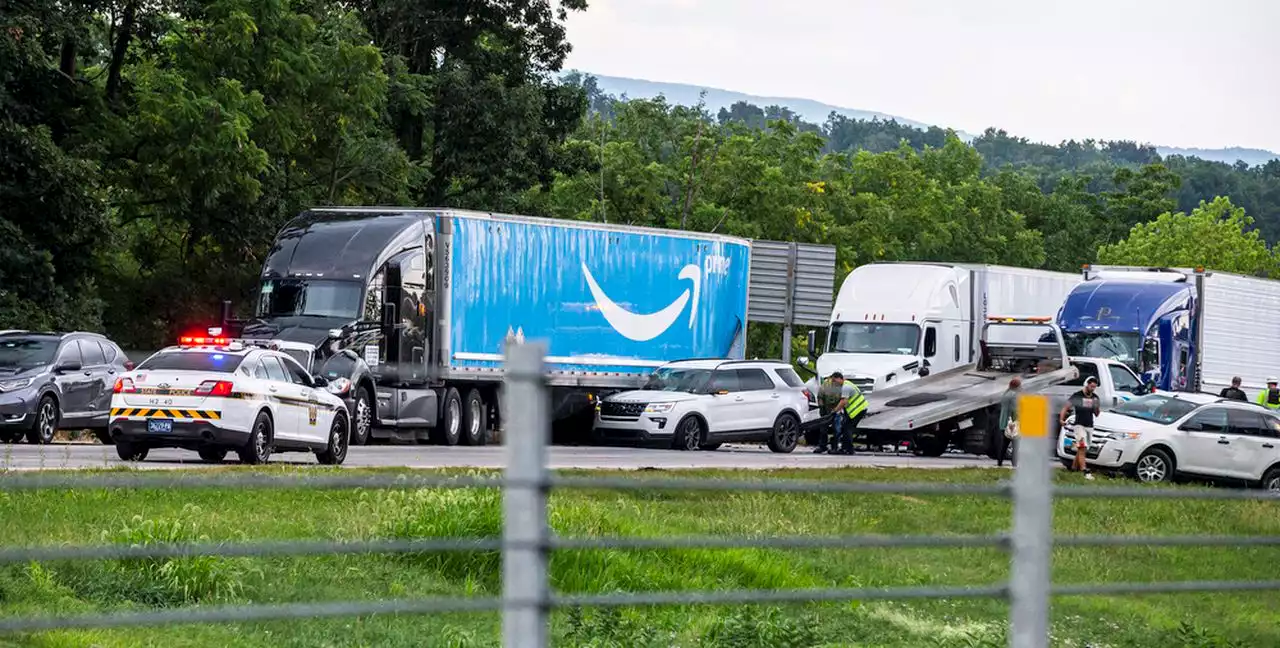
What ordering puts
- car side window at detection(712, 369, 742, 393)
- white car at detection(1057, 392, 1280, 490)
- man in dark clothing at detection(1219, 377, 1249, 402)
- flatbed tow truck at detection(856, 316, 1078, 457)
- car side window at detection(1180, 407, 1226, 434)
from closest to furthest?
white car at detection(1057, 392, 1280, 490) < car side window at detection(1180, 407, 1226, 434) < car side window at detection(712, 369, 742, 393) < flatbed tow truck at detection(856, 316, 1078, 457) < man in dark clothing at detection(1219, 377, 1249, 402)

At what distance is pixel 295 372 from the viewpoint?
23188 millimetres

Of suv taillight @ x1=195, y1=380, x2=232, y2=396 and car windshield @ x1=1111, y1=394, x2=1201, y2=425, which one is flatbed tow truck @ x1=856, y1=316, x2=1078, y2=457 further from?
suv taillight @ x1=195, y1=380, x2=232, y2=396

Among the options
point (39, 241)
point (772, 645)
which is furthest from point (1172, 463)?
point (39, 241)

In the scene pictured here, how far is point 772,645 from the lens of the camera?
40.8ft

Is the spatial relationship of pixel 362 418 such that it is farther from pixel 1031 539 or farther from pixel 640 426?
pixel 1031 539

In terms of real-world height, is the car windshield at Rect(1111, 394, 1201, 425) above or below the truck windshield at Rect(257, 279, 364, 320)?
below

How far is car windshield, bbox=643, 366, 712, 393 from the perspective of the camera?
34.2 m

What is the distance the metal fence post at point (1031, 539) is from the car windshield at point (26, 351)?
75.8 feet

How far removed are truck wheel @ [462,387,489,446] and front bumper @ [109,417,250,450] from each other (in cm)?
1253

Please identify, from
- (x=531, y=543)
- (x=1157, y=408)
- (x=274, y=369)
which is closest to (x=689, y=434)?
(x=1157, y=408)

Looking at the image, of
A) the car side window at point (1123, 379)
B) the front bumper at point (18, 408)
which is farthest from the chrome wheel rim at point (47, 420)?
the car side window at point (1123, 379)

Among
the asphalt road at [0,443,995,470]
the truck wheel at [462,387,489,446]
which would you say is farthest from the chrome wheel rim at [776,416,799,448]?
the truck wheel at [462,387,489,446]

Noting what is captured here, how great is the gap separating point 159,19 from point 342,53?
188 inches

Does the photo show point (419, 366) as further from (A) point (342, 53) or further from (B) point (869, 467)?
(A) point (342, 53)
